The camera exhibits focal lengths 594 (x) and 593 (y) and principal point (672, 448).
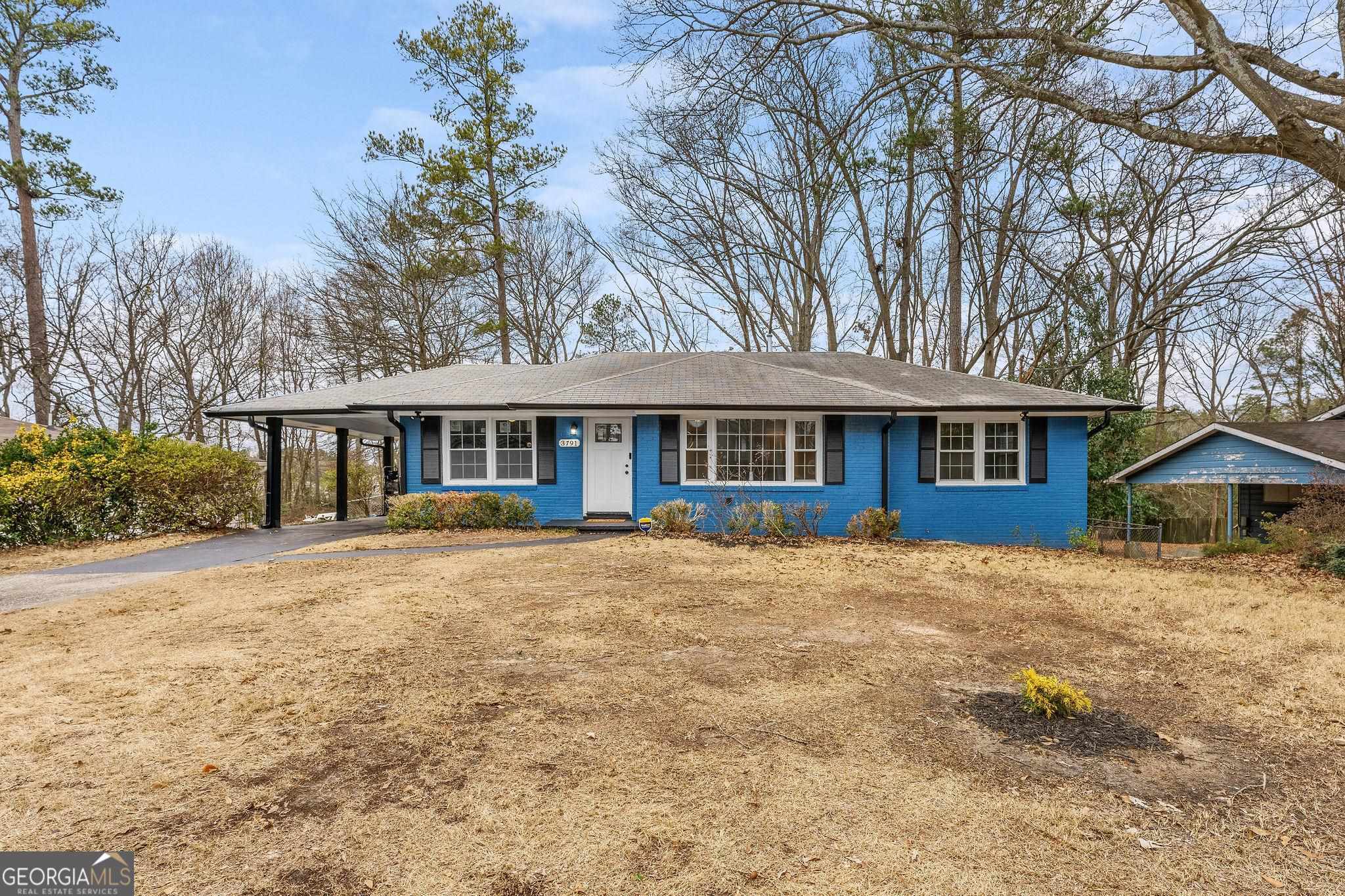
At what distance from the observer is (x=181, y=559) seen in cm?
847

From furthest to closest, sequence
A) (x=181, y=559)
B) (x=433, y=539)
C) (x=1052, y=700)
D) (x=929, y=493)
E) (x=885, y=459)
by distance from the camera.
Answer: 1. (x=929, y=493)
2. (x=885, y=459)
3. (x=433, y=539)
4. (x=181, y=559)
5. (x=1052, y=700)

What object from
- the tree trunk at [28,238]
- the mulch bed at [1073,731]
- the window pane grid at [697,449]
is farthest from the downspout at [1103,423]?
the tree trunk at [28,238]

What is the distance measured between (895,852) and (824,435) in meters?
9.95

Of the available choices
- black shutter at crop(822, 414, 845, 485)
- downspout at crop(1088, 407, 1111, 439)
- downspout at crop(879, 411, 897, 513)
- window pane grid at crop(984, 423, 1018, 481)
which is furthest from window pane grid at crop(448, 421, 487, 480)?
downspout at crop(1088, 407, 1111, 439)

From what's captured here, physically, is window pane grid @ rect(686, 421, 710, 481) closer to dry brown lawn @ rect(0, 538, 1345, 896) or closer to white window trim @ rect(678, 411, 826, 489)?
white window trim @ rect(678, 411, 826, 489)

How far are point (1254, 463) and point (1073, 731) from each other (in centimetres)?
1439

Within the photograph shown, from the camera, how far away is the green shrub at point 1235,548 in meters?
10.2

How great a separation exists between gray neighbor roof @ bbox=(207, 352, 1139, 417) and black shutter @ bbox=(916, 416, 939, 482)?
69 cm

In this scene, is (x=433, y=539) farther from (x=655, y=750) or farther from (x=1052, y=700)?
(x=1052, y=700)

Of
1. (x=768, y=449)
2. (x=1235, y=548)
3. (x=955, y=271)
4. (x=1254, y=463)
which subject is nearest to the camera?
(x=1235, y=548)

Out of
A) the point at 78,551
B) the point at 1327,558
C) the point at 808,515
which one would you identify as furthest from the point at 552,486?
the point at 1327,558

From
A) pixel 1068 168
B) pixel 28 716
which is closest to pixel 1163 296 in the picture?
pixel 1068 168

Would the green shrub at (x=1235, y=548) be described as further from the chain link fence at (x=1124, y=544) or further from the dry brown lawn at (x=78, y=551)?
the dry brown lawn at (x=78, y=551)

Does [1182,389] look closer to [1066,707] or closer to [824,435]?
[824,435]
